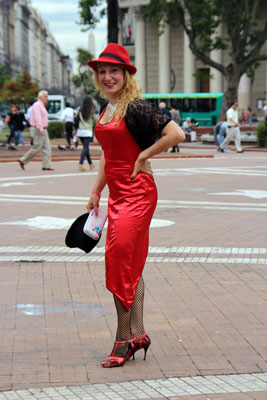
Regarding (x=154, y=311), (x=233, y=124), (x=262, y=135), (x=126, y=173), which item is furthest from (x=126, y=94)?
(x=262, y=135)

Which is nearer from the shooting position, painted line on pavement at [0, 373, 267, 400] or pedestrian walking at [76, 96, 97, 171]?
painted line on pavement at [0, 373, 267, 400]

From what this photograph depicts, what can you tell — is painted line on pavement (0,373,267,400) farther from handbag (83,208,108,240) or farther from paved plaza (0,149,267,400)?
handbag (83,208,108,240)

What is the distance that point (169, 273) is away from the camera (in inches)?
253

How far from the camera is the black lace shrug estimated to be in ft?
13.2

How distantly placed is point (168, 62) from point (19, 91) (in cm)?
2488

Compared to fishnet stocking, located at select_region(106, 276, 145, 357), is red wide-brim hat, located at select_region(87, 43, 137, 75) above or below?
above

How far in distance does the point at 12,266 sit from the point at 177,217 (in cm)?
361

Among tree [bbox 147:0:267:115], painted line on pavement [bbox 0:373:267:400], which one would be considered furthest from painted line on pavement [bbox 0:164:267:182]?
tree [bbox 147:0:267:115]

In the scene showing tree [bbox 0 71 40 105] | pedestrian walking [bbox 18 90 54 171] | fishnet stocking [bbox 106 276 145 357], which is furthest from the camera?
tree [bbox 0 71 40 105]

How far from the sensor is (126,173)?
4.08m

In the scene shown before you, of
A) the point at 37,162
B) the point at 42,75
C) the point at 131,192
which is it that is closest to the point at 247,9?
the point at 37,162

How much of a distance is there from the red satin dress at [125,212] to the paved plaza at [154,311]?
21.1 inches

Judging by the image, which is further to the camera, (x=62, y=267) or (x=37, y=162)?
(x=37, y=162)

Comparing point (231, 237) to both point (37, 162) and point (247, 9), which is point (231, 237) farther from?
point (247, 9)
